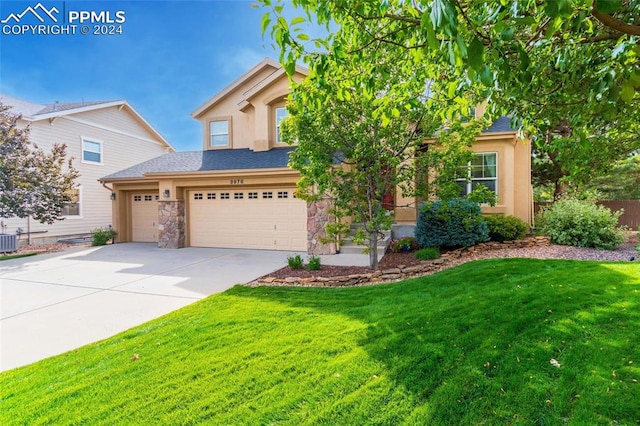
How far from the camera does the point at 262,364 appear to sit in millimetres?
3146

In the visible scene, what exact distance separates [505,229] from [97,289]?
10242 mm

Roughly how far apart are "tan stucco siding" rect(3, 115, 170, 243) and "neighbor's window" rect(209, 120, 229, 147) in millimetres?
7057

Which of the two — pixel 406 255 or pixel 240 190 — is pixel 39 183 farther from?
pixel 406 255

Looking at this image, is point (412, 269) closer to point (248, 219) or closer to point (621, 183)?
point (248, 219)

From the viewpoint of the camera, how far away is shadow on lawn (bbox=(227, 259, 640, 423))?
2.40 meters

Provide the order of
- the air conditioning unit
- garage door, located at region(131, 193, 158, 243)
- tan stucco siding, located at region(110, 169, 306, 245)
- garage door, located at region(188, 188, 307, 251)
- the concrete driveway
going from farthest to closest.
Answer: garage door, located at region(131, 193, 158, 243), the air conditioning unit, garage door, located at region(188, 188, 307, 251), tan stucco siding, located at region(110, 169, 306, 245), the concrete driveway

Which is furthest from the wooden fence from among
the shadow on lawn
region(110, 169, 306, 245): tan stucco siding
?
region(110, 169, 306, 245): tan stucco siding

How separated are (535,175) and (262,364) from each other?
16.8 meters

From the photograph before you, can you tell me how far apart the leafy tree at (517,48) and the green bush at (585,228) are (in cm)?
457

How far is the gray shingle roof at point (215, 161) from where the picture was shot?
448 inches

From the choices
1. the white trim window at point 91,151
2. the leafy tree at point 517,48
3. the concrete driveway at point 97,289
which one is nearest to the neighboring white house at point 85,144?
the white trim window at point 91,151

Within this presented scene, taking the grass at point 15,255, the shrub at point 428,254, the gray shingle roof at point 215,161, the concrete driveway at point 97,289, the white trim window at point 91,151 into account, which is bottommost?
the concrete driveway at point 97,289

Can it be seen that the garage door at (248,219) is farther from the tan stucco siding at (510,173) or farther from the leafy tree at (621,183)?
the leafy tree at (621,183)

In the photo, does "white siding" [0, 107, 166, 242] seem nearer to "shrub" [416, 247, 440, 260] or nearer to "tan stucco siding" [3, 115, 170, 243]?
"tan stucco siding" [3, 115, 170, 243]
